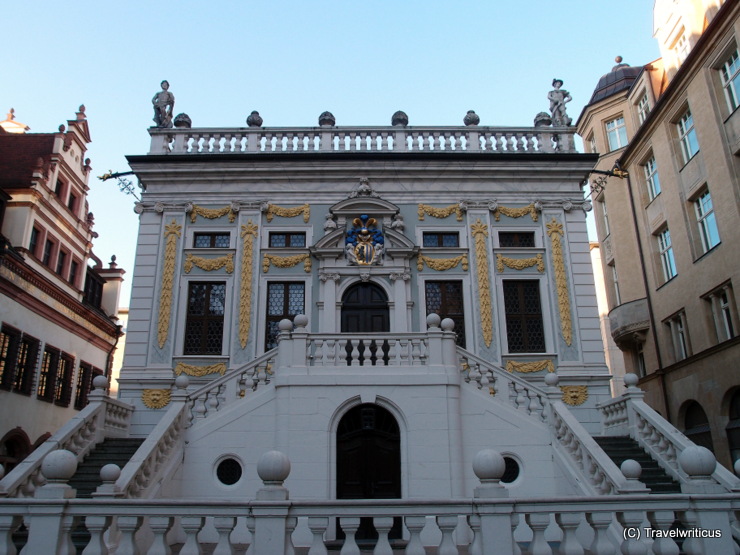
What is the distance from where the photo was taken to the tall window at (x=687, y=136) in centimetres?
2311

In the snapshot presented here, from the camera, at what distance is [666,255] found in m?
25.9

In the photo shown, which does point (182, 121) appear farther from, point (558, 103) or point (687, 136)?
point (687, 136)

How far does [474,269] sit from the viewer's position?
17906 mm

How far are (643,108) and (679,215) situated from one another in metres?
7.21

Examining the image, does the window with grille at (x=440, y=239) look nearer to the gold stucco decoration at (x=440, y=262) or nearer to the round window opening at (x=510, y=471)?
the gold stucco decoration at (x=440, y=262)

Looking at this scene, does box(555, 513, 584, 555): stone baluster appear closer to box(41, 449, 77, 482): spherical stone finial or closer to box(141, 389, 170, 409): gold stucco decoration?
box(41, 449, 77, 482): spherical stone finial

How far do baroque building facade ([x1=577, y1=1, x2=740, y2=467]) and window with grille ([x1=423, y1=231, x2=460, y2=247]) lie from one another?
554cm

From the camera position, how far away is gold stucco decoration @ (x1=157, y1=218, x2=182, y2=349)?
1717cm

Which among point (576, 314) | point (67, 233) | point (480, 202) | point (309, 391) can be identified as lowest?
point (309, 391)

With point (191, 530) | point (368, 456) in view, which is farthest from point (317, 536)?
point (368, 456)

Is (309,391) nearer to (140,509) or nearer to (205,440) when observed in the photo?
(205,440)

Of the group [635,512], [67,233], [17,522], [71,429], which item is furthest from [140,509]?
[67,233]

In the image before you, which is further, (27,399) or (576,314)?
(27,399)

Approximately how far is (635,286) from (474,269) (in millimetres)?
13850
